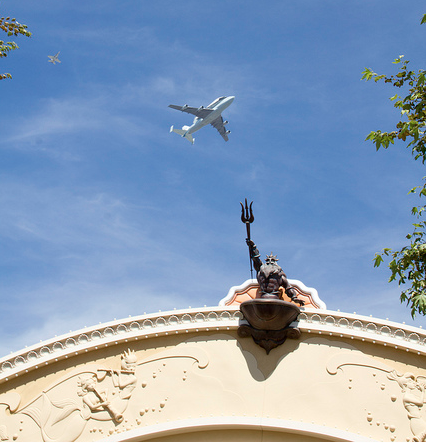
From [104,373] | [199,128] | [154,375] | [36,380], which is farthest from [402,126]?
[199,128]

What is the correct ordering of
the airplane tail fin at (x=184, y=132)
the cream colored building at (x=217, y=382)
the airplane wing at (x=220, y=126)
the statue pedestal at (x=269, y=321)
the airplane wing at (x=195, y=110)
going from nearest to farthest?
the cream colored building at (x=217, y=382)
the statue pedestal at (x=269, y=321)
the airplane wing at (x=195, y=110)
the airplane wing at (x=220, y=126)
the airplane tail fin at (x=184, y=132)

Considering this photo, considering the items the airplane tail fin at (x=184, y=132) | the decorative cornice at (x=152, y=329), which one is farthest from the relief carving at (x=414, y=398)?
the airplane tail fin at (x=184, y=132)

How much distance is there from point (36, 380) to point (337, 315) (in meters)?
6.68

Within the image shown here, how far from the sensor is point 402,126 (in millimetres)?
10945

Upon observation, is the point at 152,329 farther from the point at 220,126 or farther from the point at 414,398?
the point at 220,126

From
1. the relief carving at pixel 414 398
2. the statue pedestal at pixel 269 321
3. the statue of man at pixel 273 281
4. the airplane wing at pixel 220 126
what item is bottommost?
the relief carving at pixel 414 398

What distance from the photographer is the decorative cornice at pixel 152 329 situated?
1253 centimetres

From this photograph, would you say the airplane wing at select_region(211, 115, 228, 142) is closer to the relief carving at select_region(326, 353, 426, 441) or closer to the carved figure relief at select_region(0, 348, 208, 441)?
the carved figure relief at select_region(0, 348, 208, 441)

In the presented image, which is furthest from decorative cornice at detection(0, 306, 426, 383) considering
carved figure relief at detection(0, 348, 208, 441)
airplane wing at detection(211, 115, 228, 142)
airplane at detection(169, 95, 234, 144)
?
airplane wing at detection(211, 115, 228, 142)

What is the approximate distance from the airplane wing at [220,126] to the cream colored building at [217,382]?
32.2m

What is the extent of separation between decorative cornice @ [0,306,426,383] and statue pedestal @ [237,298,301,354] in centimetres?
28

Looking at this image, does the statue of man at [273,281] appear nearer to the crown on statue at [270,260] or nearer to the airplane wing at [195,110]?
the crown on statue at [270,260]

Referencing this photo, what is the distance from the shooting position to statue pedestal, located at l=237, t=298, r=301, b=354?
12.2 meters

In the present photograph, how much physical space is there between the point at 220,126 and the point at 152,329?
33.1 metres
